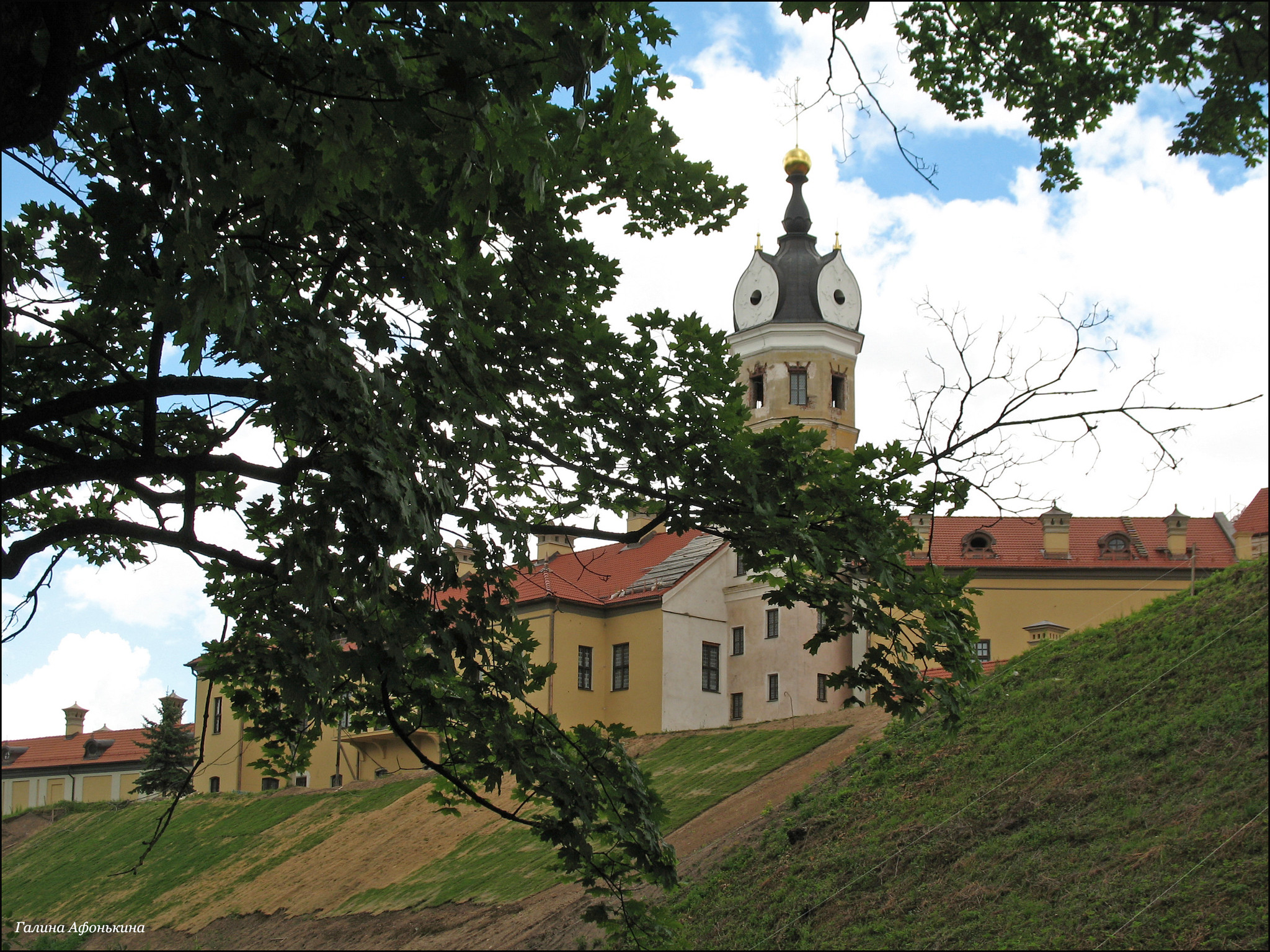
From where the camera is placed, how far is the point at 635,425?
9.01 metres

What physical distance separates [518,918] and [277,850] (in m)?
14.6

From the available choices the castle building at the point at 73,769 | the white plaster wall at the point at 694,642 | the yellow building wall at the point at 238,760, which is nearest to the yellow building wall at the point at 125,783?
the castle building at the point at 73,769

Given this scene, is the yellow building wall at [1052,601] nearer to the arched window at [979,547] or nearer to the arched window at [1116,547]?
the arched window at [1116,547]

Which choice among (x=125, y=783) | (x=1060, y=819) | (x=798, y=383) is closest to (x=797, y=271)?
(x=798, y=383)

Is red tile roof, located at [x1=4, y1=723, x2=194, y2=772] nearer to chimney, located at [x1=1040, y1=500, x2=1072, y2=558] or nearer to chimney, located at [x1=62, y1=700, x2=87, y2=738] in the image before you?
chimney, located at [x1=62, y1=700, x2=87, y2=738]

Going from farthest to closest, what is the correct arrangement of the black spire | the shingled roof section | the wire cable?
the black spire → the shingled roof section → the wire cable

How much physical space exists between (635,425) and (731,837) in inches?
486

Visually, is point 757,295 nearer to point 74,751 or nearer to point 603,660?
point 603,660

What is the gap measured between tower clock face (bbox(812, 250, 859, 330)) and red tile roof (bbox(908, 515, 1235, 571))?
9.61 meters

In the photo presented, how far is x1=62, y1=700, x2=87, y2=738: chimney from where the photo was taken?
62.4 meters

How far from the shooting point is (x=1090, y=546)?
130ft

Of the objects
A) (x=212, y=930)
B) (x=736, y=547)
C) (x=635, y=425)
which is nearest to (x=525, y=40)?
(x=635, y=425)

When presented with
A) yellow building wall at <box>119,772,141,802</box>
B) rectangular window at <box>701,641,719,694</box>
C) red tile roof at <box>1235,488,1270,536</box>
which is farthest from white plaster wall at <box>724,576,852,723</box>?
yellow building wall at <box>119,772,141,802</box>

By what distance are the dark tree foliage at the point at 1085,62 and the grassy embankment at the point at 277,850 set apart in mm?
15048
